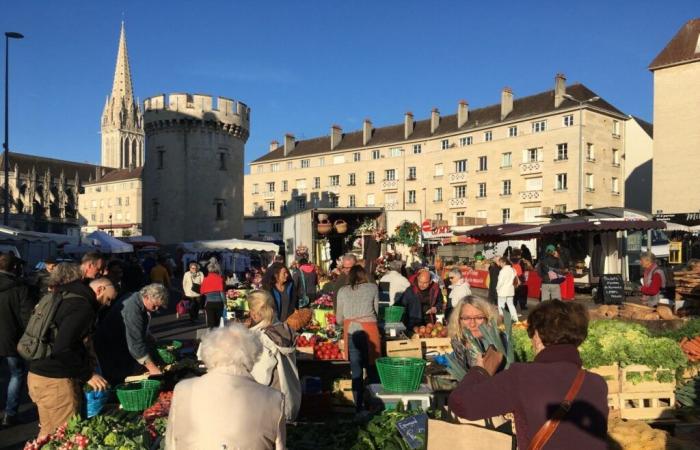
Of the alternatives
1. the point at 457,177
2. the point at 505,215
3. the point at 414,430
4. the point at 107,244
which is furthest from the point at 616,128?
the point at 414,430

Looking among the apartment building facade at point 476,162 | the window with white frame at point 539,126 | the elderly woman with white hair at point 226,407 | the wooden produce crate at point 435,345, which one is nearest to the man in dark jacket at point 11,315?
the elderly woman with white hair at point 226,407

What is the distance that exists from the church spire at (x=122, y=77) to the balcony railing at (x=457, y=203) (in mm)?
82529

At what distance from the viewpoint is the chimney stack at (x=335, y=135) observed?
6662 cm

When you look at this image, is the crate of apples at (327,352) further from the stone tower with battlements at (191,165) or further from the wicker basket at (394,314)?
the stone tower with battlements at (191,165)

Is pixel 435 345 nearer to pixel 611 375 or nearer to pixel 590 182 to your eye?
pixel 611 375

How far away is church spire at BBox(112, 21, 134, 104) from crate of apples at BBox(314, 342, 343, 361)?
119 meters

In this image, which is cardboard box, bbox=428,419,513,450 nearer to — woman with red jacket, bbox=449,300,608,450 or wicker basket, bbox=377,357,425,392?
woman with red jacket, bbox=449,300,608,450

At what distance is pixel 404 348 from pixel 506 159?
45.9m

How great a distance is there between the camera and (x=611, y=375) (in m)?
6.14

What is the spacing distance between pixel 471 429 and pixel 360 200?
61082mm

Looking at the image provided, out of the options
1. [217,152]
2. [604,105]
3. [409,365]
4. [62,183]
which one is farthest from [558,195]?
[62,183]

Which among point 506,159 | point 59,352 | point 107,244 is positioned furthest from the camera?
point 506,159

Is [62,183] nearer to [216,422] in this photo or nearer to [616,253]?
[616,253]

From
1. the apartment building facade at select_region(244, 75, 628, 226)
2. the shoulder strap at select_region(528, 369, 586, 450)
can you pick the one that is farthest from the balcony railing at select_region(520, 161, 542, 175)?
the shoulder strap at select_region(528, 369, 586, 450)
